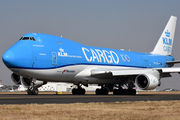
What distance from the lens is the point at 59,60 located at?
26.8 meters

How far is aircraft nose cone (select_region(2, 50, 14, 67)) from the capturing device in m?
24.2

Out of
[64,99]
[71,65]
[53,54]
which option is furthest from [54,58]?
[64,99]

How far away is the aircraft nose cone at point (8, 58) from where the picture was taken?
952 inches

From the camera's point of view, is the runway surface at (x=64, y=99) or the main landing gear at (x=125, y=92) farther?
the main landing gear at (x=125, y=92)

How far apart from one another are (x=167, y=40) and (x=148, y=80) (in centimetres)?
1782

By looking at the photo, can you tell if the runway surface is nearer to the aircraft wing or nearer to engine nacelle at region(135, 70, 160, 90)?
engine nacelle at region(135, 70, 160, 90)

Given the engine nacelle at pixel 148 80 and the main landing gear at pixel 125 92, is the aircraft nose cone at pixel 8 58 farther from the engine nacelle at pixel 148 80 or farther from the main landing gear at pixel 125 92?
the main landing gear at pixel 125 92

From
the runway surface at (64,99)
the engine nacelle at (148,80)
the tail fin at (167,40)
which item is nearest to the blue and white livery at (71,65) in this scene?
the engine nacelle at (148,80)

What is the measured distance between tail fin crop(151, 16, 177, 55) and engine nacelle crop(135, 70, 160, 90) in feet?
43.9

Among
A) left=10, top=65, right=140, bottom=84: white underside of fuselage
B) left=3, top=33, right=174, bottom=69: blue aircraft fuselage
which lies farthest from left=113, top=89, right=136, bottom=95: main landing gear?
left=3, top=33, right=174, bottom=69: blue aircraft fuselage

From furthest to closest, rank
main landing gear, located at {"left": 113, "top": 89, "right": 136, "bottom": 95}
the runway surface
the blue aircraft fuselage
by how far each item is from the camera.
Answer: main landing gear, located at {"left": 113, "top": 89, "right": 136, "bottom": 95}, the blue aircraft fuselage, the runway surface

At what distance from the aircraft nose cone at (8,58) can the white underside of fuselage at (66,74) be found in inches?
27.8

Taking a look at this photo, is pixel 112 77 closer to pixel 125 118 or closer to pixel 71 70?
pixel 71 70

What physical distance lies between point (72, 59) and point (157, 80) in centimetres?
779
